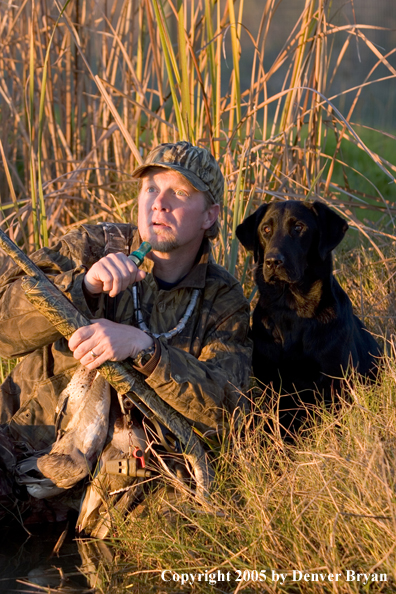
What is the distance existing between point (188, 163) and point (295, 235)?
1.94 feet

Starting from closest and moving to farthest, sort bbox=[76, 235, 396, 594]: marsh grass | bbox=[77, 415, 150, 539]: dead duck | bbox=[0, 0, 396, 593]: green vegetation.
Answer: bbox=[76, 235, 396, 594]: marsh grass
bbox=[0, 0, 396, 593]: green vegetation
bbox=[77, 415, 150, 539]: dead duck

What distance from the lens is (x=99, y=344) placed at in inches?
96.3

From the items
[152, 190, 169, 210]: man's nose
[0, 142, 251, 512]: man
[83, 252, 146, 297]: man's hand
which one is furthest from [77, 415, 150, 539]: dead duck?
[152, 190, 169, 210]: man's nose

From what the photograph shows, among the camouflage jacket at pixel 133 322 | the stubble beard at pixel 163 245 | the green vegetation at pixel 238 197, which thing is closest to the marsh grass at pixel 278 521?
the green vegetation at pixel 238 197

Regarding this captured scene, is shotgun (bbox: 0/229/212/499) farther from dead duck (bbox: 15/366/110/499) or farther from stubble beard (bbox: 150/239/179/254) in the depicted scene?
stubble beard (bbox: 150/239/179/254)

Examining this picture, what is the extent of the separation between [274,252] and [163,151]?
65cm

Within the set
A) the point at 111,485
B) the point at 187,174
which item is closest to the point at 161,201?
the point at 187,174

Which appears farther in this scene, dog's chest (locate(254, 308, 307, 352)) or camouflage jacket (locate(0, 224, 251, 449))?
dog's chest (locate(254, 308, 307, 352))

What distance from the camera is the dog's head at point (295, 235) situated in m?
3.14

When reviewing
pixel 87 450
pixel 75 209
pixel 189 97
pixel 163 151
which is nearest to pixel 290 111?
pixel 189 97

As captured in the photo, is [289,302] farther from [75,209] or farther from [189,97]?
[75,209]

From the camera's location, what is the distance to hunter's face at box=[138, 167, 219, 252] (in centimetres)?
292

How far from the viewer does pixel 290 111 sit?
4.07 meters

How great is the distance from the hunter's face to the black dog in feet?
1.18
